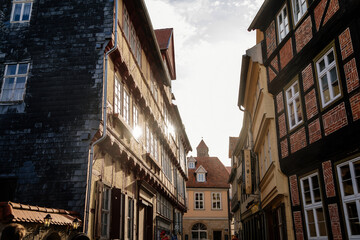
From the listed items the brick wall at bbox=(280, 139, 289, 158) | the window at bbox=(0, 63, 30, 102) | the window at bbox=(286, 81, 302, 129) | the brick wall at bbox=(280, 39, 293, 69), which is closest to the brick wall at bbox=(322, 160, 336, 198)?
the window at bbox=(286, 81, 302, 129)

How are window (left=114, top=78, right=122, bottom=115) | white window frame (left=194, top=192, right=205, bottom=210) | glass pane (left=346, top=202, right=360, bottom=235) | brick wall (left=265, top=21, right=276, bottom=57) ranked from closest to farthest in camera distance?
glass pane (left=346, top=202, right=360, bottom=235) < window (left=114, top=78, right=122, bottom=115) < brick wall (left=265, top=21, right=276, bottom=57) < white window frame (left=194, top=192, right=205, bottom=210)

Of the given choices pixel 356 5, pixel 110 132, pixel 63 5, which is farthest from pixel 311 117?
pixel 63 5

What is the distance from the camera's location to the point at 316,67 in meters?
8.81

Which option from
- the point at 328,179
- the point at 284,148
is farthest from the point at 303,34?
the point at 328,179

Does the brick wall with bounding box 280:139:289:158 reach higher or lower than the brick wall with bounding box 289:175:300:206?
higher

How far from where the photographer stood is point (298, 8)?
1023cm

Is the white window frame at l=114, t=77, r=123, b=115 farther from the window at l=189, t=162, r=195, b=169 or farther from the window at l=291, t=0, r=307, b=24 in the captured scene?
the window at l=189, t=162, r=195, b=169

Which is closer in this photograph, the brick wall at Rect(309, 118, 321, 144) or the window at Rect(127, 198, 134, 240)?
the brick wall at Rect(309, 118, 321, 144)

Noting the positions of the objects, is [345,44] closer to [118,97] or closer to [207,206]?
[118,97]

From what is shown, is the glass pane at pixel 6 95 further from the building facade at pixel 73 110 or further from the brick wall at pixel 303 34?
the brick wall at pixel 303 34

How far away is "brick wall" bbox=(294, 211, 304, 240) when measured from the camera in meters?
9.59

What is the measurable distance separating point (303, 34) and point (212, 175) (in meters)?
33.8

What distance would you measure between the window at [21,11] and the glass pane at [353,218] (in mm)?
10368

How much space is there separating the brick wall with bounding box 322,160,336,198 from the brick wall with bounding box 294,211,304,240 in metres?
1.79
